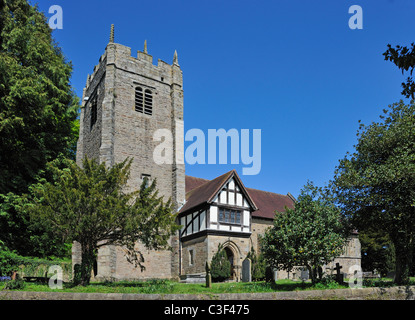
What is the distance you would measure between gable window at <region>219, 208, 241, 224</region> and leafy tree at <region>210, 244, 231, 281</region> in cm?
242

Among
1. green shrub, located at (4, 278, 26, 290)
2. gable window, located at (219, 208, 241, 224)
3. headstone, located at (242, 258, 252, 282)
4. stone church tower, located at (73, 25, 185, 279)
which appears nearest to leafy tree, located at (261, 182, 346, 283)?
headstone, located at (242, 258, 252, 282)

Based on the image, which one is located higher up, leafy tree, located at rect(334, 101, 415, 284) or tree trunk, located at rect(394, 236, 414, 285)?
leafy tree, located at rect(334, 101, 415, 284)

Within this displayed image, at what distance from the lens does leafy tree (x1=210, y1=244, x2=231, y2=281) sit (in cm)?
2419

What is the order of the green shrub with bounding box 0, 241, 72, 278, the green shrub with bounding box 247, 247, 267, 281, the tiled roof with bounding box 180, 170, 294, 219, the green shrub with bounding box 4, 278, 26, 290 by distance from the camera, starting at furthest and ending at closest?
the tiled roof with bounding box 180, 170, 294, 219
the green shrub with bounding box 247, 247, 267, 281
the green shrub with bounding box 0, 241, 72, 278
the green shrub with bounding box 4, 278, 26, 290

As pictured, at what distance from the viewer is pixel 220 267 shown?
2438 centimetres

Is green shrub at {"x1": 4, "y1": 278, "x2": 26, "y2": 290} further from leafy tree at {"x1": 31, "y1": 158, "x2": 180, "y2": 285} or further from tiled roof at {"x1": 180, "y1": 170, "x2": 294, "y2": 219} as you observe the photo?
tiled roof at {"x1": 180, "y1": 170, "x2": 294, "y2": 219}

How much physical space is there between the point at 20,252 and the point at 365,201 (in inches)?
852

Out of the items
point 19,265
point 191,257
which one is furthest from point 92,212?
point 191,257

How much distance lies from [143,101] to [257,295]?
21528mm

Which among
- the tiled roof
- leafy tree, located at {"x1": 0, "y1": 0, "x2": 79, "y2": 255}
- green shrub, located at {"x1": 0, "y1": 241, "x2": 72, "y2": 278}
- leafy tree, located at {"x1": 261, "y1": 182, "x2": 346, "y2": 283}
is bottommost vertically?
green shrub, located at {"x1": 0, "y1": 241, "x2": 72, "y2": 278}

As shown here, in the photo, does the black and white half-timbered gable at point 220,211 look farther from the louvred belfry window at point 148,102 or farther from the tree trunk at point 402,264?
the tree trunk at point 402,264

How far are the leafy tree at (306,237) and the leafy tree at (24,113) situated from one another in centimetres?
1415

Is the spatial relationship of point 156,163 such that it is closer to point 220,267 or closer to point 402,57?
point 220,267

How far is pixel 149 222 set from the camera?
16781 mm
